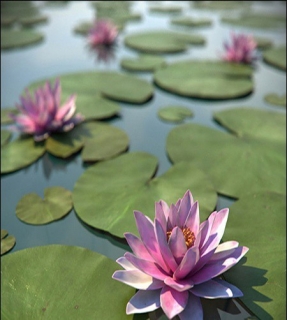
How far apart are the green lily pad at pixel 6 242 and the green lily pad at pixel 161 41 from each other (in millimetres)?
2682

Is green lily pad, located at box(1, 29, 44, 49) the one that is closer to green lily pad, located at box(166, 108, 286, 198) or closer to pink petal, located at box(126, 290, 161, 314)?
green lily pad, located at box(166, 108, 286, 198)

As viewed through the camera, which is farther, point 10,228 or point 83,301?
point 10,228

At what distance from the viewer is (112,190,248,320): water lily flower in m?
0.76

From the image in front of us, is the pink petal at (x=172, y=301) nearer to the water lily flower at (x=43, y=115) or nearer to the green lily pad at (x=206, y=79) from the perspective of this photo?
the water lily flower at (x=43, y=115)

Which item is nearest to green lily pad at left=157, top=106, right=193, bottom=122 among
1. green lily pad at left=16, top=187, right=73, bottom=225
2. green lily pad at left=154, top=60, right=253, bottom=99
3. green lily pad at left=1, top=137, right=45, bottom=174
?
green lily pad at left=154, top=60, right=253, bottom=99

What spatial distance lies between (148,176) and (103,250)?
0.42 meters

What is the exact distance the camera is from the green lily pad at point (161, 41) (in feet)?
11.1

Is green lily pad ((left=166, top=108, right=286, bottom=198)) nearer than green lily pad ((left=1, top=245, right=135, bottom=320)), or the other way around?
green lily pad ((left=1, top=245, right=135, bottom=320))

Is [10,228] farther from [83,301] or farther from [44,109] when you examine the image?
[44,109]

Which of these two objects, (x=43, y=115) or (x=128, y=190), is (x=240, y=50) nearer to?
(x=43, y=115)

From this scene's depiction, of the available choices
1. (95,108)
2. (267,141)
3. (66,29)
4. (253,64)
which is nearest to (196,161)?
(267,141)

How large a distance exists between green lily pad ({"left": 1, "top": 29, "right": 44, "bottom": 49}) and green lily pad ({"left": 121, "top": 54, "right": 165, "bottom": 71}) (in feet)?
4.25

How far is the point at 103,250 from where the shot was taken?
3.50ft

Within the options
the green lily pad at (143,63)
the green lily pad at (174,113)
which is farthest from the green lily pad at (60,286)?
the green lily pad at (143,63)
